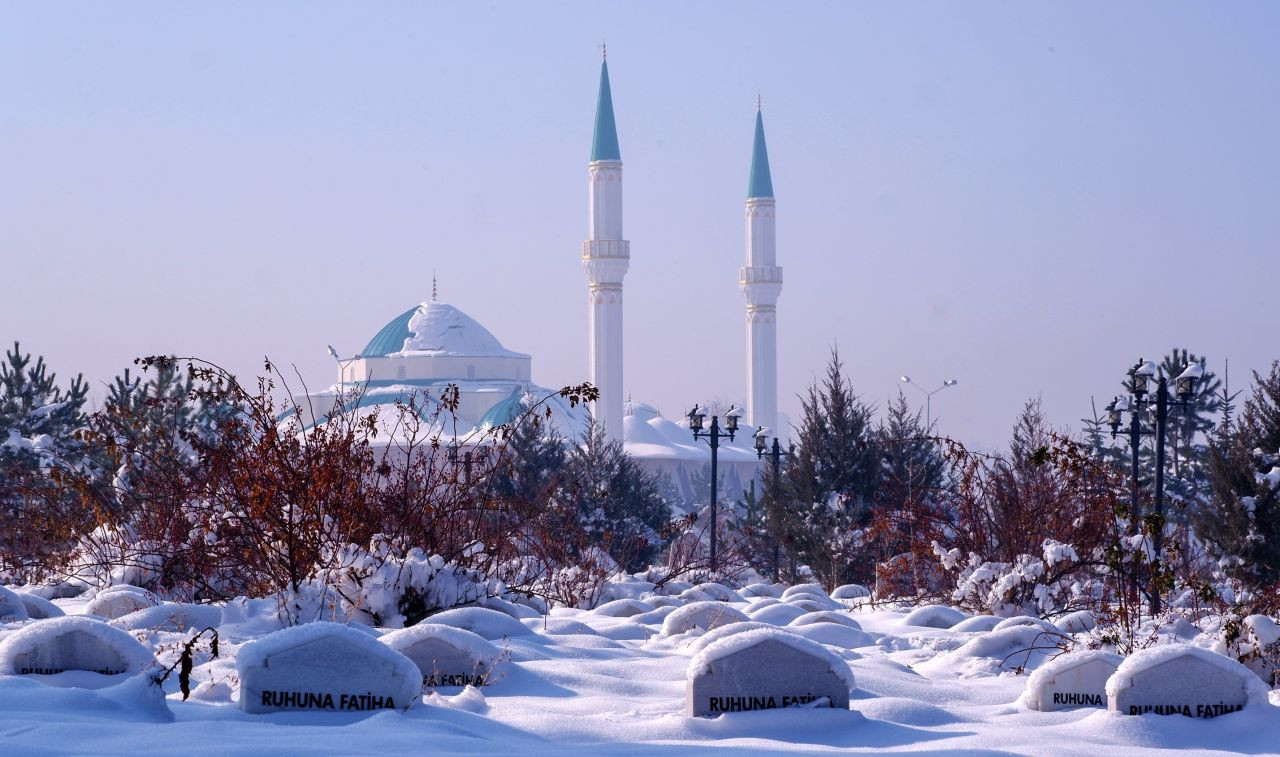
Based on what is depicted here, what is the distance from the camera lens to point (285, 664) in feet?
22.3

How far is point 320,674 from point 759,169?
64102mm

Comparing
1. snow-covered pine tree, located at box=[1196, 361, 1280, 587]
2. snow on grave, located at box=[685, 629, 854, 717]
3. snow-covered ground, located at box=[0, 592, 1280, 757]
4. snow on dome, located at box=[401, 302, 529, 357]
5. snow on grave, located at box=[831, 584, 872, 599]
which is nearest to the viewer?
snow-covered ground, located at box=[0, 592, 1280, 757]

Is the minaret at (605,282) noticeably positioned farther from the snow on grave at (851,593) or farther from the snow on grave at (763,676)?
the snow on grave at (763,676)

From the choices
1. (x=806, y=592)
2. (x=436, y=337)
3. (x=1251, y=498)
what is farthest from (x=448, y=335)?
(x=806, y=592)

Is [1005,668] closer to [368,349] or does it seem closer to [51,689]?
[51,689]

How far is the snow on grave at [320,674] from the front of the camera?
266 inches

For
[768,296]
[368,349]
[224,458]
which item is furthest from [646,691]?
[368,349]

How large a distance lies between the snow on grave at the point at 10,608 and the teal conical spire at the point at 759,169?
59807 millimetres

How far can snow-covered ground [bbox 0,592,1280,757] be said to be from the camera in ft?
19.5

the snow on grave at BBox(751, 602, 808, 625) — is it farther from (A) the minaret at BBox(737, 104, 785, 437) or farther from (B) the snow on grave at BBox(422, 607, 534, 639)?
(A) the minaret at BBox(737, 104, 785, 437)

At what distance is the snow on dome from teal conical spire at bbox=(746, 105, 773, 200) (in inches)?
640

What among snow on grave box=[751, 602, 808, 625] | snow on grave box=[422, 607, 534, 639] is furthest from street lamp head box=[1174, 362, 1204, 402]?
snow on grave box=[422, 607, 534, 639]

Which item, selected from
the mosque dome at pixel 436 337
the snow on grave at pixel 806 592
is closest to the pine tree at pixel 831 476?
the snow on grave at pixel 806 592

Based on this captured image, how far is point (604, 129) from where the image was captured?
6250cm
